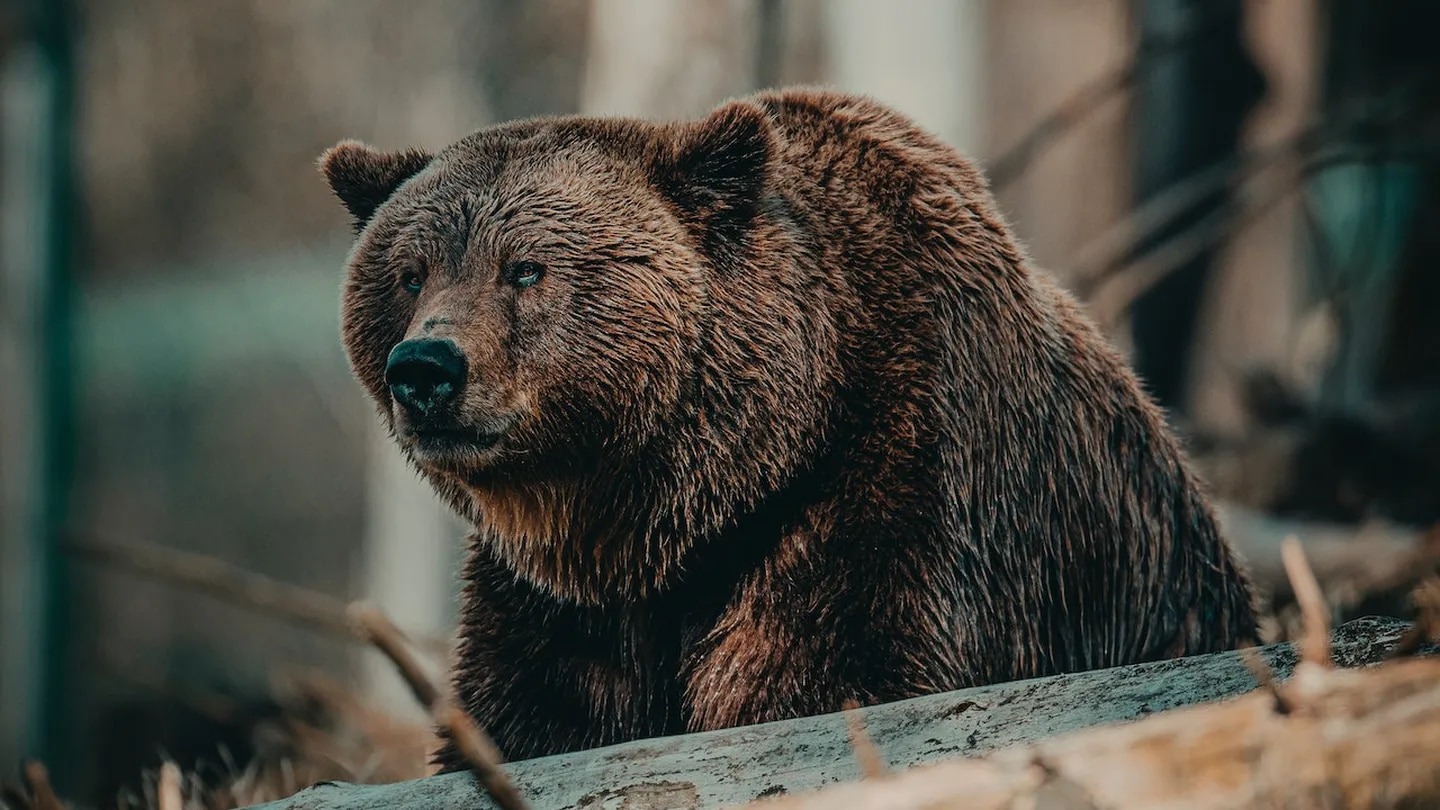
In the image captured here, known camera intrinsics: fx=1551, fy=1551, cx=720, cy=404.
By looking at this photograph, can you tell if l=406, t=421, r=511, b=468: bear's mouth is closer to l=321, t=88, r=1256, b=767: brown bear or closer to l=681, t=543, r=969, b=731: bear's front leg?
l=321, t=88, r=1256, b=767: brown bear

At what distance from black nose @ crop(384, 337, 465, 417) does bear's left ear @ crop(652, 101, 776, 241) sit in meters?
0.67

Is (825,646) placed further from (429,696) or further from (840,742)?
(429,696)

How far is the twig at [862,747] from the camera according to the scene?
2.13 meters

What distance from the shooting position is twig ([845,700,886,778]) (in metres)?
2.13

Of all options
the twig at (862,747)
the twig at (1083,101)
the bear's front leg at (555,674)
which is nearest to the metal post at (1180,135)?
the twig at (1083,101)

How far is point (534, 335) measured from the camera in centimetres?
325

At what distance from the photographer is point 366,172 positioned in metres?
3.65

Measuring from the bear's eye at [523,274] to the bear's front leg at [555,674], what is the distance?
72cm

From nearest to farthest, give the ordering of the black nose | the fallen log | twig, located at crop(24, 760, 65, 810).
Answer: the fallen log, twig, located at crop(24, 760, 65, 810), the black nose

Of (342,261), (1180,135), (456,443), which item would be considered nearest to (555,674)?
(456,443)

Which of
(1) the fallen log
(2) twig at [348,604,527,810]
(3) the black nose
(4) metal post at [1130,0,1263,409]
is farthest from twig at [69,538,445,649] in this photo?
(4) metal post at [1130,0,1263,409]

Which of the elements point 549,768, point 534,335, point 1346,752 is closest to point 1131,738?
point 1346,752

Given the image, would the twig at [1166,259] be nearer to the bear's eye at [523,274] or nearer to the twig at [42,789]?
the bear's eye at [523,274]

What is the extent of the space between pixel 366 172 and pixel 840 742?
1.85m
